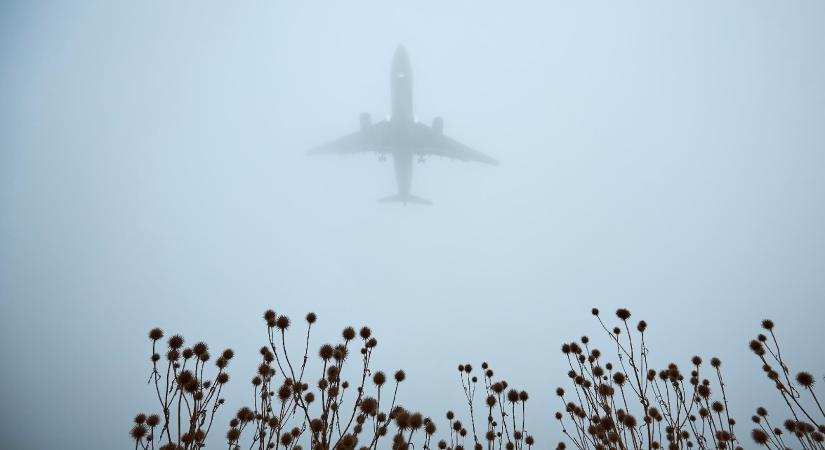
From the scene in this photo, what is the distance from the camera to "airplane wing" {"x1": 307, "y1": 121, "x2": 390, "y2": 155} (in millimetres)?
42375

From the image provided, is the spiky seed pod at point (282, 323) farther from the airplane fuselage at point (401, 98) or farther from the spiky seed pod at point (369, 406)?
the airplane fuselage at point (401, 98)

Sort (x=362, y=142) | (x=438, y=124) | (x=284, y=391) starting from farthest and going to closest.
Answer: (x=362, y=142)
(x=438, y=124)
(x=284, y=391)

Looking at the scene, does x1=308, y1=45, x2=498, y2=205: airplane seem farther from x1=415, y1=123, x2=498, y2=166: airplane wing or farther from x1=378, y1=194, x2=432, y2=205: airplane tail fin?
x1=378, y1=194, x2=432, y2=205: airplane tail fin

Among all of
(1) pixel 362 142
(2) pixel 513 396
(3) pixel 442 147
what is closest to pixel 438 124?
(3) pixel 442 147

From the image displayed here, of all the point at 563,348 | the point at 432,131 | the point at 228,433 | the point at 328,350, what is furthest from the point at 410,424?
the point at 432,131

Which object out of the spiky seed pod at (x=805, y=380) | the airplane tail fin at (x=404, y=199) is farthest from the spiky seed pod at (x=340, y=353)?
the airplane tail fin at (x=404, y=199)

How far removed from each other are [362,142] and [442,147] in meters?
9.03

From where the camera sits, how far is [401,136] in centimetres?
4516

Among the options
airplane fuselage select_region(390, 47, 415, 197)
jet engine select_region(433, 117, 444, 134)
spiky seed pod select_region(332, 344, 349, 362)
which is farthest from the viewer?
airplane fuselage select_region(390, 47, 415, 197)

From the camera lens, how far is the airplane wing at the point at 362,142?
139ft

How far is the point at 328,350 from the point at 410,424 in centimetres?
107

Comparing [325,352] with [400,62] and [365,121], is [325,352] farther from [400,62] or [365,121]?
[400,62]

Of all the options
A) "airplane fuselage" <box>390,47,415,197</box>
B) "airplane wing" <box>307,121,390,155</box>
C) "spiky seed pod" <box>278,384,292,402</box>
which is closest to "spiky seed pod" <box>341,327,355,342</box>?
"spiky seed pod" <box>278,384,292,402</box>

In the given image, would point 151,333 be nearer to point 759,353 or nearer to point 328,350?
point 328,350
